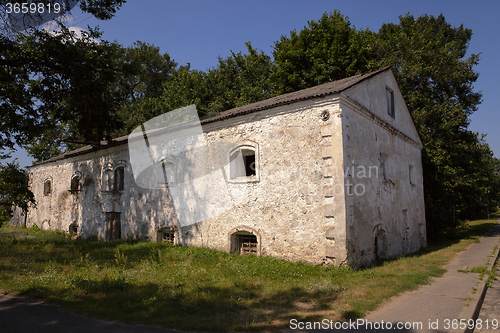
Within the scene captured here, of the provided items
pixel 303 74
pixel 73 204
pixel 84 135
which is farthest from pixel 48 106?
pixel 303 74

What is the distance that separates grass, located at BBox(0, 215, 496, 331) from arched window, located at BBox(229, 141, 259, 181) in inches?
114

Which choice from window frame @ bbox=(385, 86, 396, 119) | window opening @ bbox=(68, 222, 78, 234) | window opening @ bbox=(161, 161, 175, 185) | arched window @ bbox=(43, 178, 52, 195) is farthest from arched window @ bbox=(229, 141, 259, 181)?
arched window @ bbox=(43, 178, 52, 195)

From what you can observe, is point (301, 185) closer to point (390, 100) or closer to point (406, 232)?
point (406, 232)

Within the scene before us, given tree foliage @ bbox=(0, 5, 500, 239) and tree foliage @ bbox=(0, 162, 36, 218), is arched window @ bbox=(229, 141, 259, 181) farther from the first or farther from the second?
tree foliage @ bbox=(0, 162, 36, 218)

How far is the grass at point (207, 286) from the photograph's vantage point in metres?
5.27

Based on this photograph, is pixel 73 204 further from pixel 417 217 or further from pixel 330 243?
pixel 417 217

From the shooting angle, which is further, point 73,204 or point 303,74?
point 303,74

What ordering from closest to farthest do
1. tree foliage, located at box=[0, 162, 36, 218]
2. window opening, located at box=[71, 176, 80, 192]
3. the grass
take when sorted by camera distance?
the grass → tree foliage, located at box=[0, 162, 36, 218] → window opening, located at box=[71, 176, 80, 192]

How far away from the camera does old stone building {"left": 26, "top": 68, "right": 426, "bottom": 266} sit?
859cm

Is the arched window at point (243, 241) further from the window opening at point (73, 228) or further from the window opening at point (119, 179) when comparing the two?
the window opening at point (73, 228)

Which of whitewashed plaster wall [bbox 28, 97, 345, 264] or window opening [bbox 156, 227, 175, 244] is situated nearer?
whitewashed plaster wall [bbox 28, 97, 345, 264]

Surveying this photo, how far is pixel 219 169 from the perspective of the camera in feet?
36.2

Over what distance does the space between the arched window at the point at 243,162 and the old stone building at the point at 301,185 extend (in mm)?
38

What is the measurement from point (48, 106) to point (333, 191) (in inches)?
391
